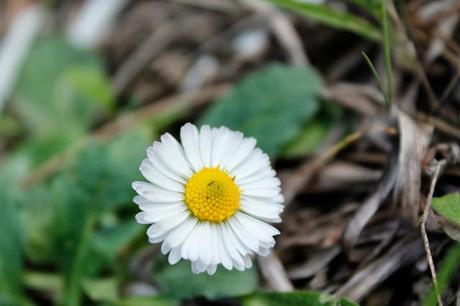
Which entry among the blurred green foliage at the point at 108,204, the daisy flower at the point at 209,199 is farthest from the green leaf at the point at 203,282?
the daisy flower at the point at 209,199

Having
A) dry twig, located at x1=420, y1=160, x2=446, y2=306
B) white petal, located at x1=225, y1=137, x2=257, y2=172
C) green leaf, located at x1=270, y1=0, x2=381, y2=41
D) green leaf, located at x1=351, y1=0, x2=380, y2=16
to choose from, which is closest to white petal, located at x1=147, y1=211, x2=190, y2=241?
white petal, located at x1=225, y1=137, x2=257, y2=172

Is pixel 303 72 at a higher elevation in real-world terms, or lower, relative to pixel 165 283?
higher

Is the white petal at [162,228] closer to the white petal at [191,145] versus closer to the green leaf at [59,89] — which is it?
the white petal at [191,145]

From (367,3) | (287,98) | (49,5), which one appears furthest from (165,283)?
(49,5)

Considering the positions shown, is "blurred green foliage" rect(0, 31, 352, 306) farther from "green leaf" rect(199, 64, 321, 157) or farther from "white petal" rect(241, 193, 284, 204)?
"white petal" rect(241, 193, 284, 204)

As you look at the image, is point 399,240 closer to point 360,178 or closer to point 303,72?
point 360,178

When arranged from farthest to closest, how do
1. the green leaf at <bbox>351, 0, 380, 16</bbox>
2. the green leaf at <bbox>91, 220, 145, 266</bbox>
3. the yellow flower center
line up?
1. the green leaf at <bbox>91, 220, 145, 266</bbox>
2. the green leaf at <bbox>351, 0, 380, 16</bbox>
3. the yellow flower center
